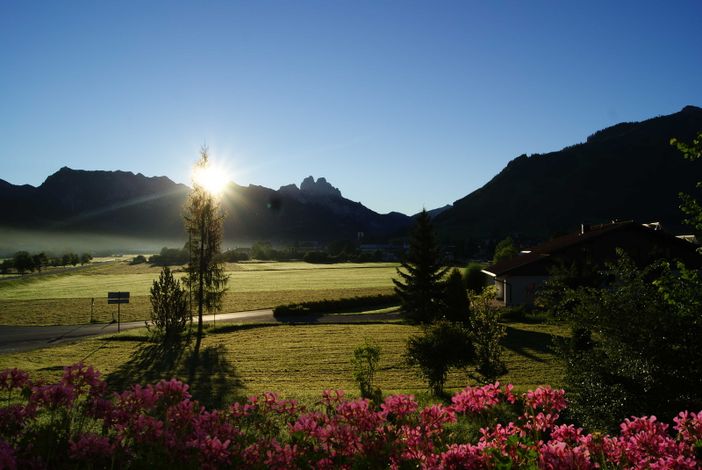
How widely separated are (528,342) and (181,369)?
941 inches

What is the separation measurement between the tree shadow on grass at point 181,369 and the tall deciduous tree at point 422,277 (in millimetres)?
19102

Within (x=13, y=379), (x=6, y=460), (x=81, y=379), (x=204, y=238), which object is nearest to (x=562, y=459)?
(x=6, y=460)

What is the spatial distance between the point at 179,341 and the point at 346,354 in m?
14.5

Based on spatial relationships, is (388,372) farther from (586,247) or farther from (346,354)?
(586,247)

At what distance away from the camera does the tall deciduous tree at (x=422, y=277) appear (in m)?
44.1

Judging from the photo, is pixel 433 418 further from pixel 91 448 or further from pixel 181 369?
pixel 181 369

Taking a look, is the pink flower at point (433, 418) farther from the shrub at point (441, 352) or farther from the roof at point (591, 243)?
the roof at point (591, 243)

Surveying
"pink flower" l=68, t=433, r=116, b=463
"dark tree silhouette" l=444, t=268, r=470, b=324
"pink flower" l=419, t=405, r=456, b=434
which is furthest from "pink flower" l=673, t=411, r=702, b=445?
"dark tree silhouette" l=444, t=268, r=470, b=324

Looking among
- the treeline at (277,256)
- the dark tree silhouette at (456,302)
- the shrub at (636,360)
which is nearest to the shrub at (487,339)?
the shrub at (636,360)

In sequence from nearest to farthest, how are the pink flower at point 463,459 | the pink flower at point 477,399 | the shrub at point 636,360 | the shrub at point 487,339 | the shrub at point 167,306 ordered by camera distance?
the pink flower at point 463,459, the pink flower at point 477,399, the shrub at point 636,360, the shrub at point 487,339, the shrub at point 167,306

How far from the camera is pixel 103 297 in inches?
2704

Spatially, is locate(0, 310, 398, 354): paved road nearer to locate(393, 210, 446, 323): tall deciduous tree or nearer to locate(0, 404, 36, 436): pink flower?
locate(393, 210, 446, 323): tall deciduous tree

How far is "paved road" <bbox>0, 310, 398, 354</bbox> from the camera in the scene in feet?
113

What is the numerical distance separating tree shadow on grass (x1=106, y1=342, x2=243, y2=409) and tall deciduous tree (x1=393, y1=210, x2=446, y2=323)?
1910 centimetres
